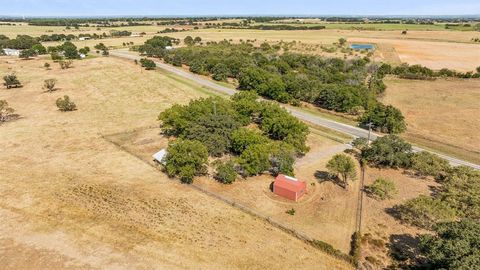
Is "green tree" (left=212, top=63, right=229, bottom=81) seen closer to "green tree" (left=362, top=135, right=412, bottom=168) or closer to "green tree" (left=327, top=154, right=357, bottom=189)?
"green tree" (left=362, top=135, right=412, bottom=168)

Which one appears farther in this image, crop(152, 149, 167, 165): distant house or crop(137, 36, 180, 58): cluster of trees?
crop(137, 36, 180, 58): cluster of trees

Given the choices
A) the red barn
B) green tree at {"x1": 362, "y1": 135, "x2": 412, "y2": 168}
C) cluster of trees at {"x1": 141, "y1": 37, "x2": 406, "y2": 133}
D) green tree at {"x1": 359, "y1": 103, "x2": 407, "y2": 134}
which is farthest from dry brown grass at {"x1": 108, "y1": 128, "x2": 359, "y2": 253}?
cluster of trees at {"x1": 141, "y1": 37, "x2": 406, "y2": 133}

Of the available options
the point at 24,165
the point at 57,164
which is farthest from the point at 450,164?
the point at 24,165

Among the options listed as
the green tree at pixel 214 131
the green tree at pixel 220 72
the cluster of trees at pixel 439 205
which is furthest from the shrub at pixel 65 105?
the cluster of trees at pixel 439 205

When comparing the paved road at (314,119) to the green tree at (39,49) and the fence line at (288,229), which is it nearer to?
the fence line at (288,229)

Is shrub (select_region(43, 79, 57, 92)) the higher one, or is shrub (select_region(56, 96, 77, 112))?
shrub (select_region(43, 79, 57, 92))

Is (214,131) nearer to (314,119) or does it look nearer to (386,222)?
(314,119)

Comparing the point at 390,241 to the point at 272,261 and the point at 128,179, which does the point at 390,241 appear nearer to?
the point at 272,261
